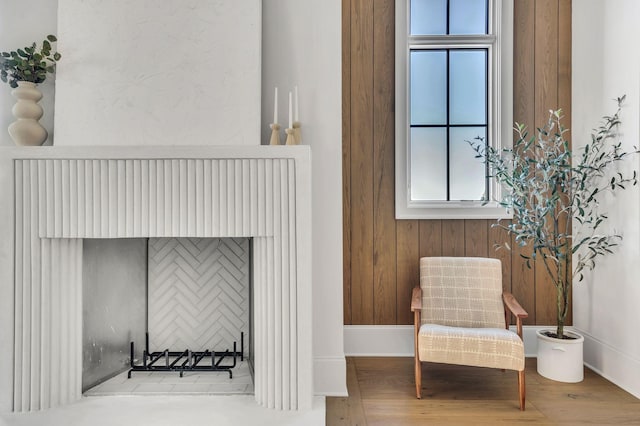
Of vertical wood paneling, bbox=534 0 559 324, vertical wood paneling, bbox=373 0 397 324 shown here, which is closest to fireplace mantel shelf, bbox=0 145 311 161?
vertical wood paneling, bbox=373 0 397 324

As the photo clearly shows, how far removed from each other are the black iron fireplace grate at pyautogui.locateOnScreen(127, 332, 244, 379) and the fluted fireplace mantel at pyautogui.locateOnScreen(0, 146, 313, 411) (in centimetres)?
45

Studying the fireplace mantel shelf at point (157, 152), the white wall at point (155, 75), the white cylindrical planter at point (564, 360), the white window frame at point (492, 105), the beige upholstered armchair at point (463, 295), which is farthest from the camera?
the white window frame at point (492, 105)

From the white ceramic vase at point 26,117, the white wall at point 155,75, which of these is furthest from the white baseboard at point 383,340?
the white ceramic vase at point 26,117

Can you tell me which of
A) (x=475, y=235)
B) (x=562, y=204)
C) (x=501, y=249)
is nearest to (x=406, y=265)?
(x=475, y=235)

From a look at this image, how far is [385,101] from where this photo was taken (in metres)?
2.90

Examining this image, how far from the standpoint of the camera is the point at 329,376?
2.27m

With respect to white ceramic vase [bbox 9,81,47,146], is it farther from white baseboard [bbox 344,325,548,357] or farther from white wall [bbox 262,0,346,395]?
white baseboard [bbox 344,325,548,357]

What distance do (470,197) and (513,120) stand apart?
0.64 metres

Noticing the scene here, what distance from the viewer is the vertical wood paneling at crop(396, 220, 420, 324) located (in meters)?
2.92

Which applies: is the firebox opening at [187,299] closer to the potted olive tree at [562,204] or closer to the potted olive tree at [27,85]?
the potted olive tree at [27,85]

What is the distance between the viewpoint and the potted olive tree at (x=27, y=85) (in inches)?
79.8

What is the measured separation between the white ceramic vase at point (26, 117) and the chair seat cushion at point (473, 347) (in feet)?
7.63

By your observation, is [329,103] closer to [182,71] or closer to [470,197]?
A: [182,71]

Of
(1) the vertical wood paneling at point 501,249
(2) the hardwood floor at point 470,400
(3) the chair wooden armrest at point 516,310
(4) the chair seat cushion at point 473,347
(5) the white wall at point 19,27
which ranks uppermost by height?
(5) the white wall at point 19,27
